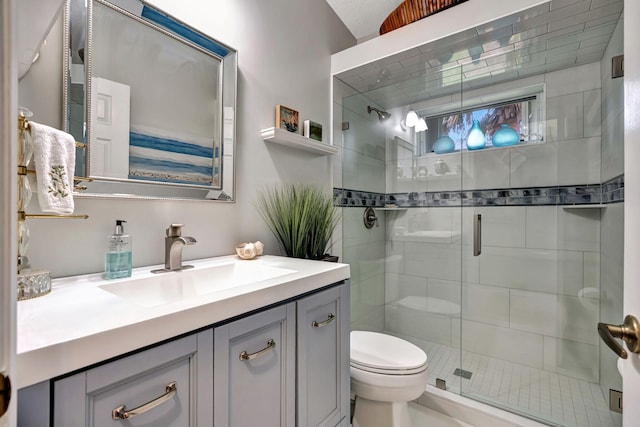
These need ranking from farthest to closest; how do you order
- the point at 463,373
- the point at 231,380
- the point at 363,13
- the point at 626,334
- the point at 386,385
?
1. the point at 363,13
2. the point at 463,373
3. the point at 386,385
4. the point at 231,380
5. the point at 626,334

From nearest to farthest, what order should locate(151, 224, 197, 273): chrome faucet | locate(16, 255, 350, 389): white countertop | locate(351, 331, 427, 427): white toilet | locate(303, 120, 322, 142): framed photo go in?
locate(16, 255, 350, 389): white countertop < locate(151, 224, 197, 273): chrome faucet < locate(351, 331, 427, 427): white toilet < locate(303, 120, 322, 142): framed photo

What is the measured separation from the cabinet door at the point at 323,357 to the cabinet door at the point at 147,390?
341 millimetres

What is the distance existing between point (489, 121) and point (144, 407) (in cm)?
259

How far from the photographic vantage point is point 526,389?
75.8 inches

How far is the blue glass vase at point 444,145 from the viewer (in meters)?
2.42

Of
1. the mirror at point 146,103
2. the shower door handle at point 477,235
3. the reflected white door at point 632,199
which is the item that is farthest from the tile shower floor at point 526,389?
the mirror at point 146,103

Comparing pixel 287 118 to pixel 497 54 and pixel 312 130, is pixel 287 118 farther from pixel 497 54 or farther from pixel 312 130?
pixel 497 54

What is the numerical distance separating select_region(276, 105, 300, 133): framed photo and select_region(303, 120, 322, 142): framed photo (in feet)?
0.25

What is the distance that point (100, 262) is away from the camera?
1.03 meters

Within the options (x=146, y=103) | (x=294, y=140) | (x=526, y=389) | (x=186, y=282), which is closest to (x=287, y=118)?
(x=294, y=140)

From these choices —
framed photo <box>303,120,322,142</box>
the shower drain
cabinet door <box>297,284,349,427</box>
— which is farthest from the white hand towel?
the shower drain

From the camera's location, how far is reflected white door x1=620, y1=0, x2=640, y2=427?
558 mm

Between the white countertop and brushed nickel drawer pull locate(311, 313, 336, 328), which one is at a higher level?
the white countertop

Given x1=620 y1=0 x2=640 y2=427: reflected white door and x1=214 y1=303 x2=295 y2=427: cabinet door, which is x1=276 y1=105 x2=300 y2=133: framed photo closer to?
x1=214 y1=303 x2=295 y2=427: cabinet door
